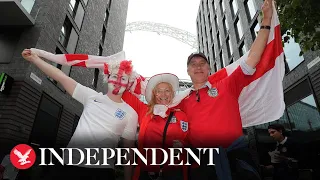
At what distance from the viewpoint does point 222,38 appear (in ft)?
77.6

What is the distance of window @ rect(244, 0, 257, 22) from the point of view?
16312 mm

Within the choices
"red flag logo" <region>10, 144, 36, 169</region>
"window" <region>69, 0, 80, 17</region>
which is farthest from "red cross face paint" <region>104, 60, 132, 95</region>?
"window" <region>69, 0, 80, 17</region>

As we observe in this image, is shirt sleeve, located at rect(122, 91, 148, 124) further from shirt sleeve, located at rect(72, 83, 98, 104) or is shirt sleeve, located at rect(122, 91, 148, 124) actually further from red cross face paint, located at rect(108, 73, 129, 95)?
shirt sleeve, located at rect(72, 83, 98, 104)

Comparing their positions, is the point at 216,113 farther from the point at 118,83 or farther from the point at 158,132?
the point at 118,83

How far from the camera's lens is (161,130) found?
243 cm

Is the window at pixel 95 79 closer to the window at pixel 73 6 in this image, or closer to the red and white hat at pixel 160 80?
the window at pixel 73 6

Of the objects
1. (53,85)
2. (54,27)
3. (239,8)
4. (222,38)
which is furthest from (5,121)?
(222,38)

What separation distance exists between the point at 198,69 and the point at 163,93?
20.8 inches

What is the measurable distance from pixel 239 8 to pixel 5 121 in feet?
59.5

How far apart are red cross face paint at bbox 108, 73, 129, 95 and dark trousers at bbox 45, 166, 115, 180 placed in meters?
0.94

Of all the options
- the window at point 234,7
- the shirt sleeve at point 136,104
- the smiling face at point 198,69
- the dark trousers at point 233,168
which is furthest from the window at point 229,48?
the dark trousers at point 233,168

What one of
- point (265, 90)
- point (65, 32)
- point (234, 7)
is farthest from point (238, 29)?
point (265, 90)

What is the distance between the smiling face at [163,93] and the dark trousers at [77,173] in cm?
104

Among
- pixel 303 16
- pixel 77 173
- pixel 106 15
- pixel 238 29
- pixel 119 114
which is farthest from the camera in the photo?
pixel 106 15
